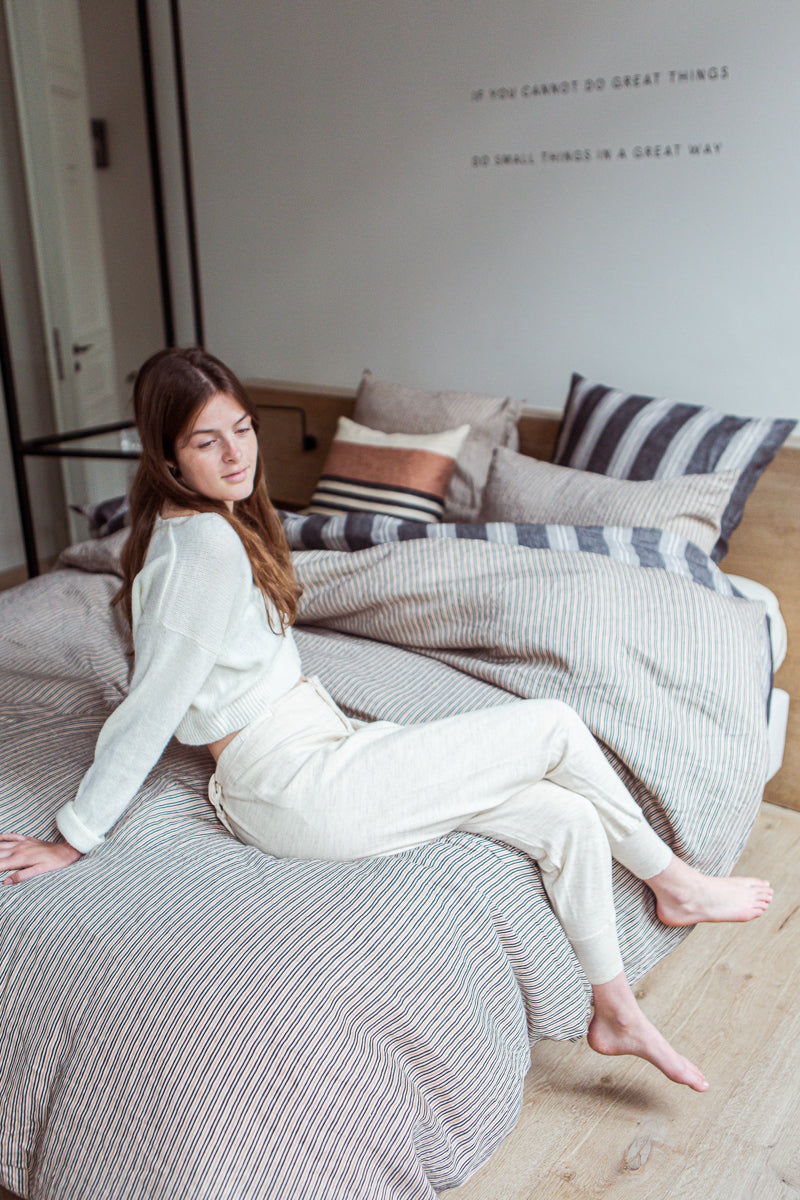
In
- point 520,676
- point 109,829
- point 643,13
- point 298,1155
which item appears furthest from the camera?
point 643,13

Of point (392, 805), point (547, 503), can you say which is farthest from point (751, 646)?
point (392, 805)

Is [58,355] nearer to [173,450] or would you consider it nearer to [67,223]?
[67,223]

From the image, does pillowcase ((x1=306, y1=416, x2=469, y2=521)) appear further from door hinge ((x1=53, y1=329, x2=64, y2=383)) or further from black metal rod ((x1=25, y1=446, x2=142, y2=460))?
door hinge ((x1=53, y1=329, x2=64, y2=383))

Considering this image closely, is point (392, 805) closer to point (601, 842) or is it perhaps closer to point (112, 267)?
point (601, 842)

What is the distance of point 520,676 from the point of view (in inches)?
65.5

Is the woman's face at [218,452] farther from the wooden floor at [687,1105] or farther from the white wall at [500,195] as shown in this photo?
the white wall at [500,195]

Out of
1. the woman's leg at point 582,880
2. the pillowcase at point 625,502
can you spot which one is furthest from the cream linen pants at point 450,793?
the pillowcase at point 625,502

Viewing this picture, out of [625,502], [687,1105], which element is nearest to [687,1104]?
[687,1105]

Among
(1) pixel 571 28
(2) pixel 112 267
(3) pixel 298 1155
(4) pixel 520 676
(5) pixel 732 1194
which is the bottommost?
(5) pixel 732 1194

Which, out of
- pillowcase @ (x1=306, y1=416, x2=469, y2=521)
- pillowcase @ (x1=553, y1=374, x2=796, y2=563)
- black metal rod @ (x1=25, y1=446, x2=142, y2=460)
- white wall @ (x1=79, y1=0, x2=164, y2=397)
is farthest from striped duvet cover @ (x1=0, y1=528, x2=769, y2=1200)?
white wall @ (x1=79, y1=0, x2=164, y2=397)

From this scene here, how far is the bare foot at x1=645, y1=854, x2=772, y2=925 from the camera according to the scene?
1.44 m

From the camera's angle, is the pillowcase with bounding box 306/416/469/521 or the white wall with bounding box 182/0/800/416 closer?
the white wall with bounding box 182/0/800/416

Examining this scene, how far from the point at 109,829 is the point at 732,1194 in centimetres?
96

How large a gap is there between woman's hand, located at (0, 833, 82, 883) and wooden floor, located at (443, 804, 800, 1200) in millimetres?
678
